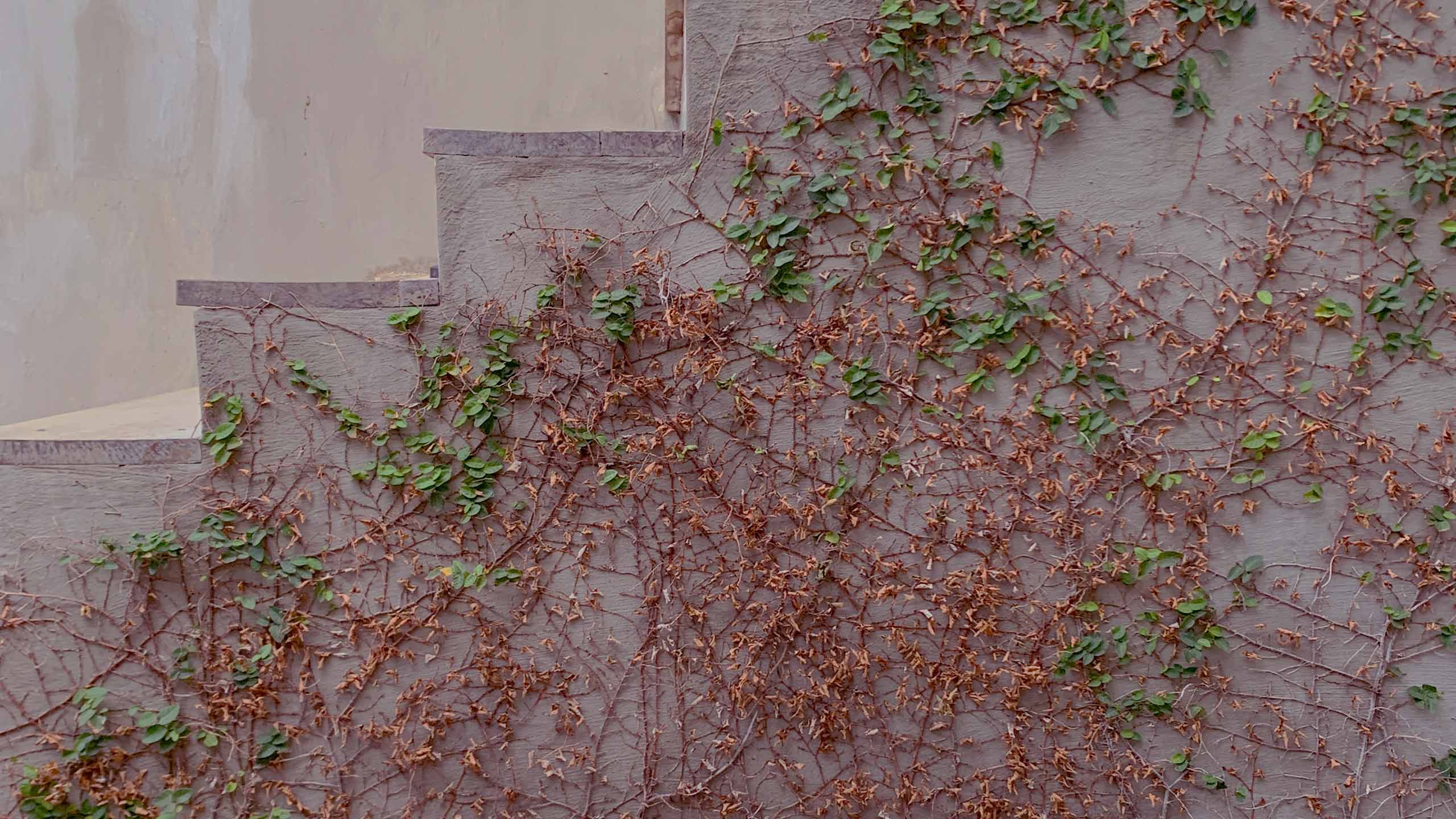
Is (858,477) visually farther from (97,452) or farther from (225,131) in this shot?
(225,131)

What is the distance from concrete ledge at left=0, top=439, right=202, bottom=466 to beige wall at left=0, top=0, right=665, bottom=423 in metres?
1.27

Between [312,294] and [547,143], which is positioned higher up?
[547,143]

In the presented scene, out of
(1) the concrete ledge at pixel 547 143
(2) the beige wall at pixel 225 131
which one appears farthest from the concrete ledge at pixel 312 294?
(2) the beige wall at pixel 225 131

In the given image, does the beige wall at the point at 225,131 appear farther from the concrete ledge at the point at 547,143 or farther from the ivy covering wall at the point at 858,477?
the concrete ledge at the point at 547,143

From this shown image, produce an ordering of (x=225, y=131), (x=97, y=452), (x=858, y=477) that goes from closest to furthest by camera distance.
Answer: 1. (x=97, y=452)
2. (x=858, y=477)
3. (x=225, y=131)

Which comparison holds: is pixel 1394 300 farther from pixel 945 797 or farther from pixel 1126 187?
pixel 945 797

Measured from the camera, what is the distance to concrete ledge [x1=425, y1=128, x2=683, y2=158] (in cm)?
199

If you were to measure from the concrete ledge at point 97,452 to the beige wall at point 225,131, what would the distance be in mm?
1270

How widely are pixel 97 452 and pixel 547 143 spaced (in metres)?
1.22

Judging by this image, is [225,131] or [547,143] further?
[225,131]

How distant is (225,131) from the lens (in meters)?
3.32

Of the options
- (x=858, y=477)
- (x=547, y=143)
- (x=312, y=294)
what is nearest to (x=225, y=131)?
(x=312, y=294)

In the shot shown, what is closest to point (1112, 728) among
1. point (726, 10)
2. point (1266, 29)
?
point (1266, 29)

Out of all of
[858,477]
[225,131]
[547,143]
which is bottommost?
[858,477]
